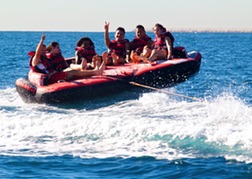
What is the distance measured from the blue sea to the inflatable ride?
20cm

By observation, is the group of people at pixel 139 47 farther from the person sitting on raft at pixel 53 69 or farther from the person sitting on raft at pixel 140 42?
the person sitting on raft at pixel 53 69

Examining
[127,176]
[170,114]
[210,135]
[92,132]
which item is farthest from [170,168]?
[170,114]

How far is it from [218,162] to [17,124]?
145 inches

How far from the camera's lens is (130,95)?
37.7 feet

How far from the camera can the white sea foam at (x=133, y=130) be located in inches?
301

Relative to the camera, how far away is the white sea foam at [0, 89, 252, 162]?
25.1 ft

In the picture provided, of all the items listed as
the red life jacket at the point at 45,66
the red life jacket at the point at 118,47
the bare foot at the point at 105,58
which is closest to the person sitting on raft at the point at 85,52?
the bare foot at the point at 105,58

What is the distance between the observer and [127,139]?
8.28 metres

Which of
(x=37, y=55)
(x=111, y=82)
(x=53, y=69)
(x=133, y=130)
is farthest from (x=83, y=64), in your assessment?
(x=133, y=130)

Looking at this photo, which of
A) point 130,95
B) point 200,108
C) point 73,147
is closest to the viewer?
point 73,147

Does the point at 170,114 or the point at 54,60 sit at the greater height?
the point at 54,60

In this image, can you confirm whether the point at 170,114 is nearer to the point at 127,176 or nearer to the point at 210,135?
the point at 210,135

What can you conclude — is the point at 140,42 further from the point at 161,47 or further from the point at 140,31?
the point at 161,47

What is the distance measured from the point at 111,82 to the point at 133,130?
260 centimetres
